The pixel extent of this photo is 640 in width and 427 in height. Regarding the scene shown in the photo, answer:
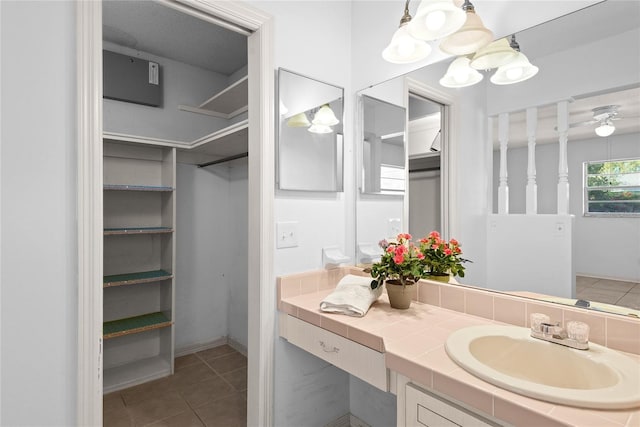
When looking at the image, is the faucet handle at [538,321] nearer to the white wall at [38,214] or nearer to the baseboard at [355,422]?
the baseboard at [355,422]

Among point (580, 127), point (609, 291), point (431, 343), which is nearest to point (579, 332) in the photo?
point (609, 291)

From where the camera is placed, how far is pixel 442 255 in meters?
1.49

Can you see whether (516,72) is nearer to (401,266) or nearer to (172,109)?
(401,266)

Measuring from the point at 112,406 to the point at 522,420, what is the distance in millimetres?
2490

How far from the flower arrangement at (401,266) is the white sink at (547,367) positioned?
0.32 meters

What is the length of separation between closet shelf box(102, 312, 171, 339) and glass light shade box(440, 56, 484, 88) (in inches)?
98.7

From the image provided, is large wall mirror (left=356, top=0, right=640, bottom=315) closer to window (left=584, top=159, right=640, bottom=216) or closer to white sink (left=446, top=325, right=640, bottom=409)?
window (left=584, top=159, right=640, bottom=216)

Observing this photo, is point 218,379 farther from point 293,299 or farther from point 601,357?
point 601,357

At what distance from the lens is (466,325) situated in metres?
1.25

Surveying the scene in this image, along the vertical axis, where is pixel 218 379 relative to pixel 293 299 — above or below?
below

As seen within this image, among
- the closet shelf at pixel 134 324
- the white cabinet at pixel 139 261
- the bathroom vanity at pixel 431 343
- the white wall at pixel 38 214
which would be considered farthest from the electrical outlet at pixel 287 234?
the closet shelf at pixel 134 324

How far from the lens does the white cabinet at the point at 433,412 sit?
857 mm

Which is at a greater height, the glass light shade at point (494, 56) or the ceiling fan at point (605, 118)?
the glass light shade at point (494, 56)

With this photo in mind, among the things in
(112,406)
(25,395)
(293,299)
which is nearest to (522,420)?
(293,299)
